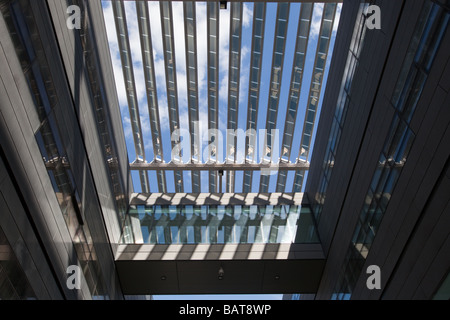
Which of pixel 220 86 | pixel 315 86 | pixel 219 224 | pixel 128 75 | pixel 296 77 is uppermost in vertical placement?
pixel 296 77

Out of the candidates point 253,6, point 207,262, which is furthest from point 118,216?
point 253,6

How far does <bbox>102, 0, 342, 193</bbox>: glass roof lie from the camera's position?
18.9 meters

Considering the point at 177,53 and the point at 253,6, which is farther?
the point at 177,53

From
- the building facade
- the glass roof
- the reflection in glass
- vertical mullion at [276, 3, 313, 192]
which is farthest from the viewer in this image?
the reflection in glass

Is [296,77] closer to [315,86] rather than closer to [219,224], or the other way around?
[315,86]

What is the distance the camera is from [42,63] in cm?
1042

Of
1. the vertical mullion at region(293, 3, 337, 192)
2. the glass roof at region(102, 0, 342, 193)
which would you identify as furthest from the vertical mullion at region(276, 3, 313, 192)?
the vertical mullion at region(293, 3, 337, 192)

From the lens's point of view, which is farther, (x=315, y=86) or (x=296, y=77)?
(x=315, y=86)

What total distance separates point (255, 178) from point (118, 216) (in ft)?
36.5

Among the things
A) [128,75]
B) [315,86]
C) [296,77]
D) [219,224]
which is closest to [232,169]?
[219,224]

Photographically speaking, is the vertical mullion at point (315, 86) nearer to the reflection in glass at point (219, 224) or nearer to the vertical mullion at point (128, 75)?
the reflection in glass at point (219, 224)

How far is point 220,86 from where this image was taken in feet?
71.1

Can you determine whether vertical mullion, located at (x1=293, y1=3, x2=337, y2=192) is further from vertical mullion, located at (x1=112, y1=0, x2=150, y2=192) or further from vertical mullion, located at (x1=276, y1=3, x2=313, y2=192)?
vertical mullion, located at (x1=112, y1=0, x2=150, y2=192)

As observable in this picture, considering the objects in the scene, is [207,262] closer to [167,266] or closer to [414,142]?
[167,266]
